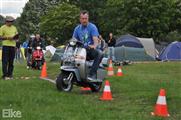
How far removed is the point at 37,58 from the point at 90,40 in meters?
10.5

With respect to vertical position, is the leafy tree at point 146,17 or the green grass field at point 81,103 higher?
the leafy tree at point 146,17

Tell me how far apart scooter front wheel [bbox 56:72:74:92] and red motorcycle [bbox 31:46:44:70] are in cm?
1055

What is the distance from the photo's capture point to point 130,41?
116 feet

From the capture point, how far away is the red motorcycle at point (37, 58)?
844 inches

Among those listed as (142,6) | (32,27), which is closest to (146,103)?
(142,6)

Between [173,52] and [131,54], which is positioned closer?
[131,54]

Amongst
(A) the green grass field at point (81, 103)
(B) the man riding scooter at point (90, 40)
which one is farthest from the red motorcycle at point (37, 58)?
(B) the man riding scooter at point (90, 40)

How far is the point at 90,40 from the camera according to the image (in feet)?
37.1

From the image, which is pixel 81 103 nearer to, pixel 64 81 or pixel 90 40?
pixel 64 81

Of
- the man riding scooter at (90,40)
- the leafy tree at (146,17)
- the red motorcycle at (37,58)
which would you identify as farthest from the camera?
the leafy tree at (146,17)

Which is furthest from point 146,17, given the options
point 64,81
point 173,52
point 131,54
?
point 64,81

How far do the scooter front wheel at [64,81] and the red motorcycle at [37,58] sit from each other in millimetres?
10553

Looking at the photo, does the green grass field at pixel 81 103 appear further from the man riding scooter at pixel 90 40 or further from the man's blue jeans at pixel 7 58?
the man's blue jeans at pixel 7 58

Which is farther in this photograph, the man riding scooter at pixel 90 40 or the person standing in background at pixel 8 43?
the person standing in background at pixel 8 43
